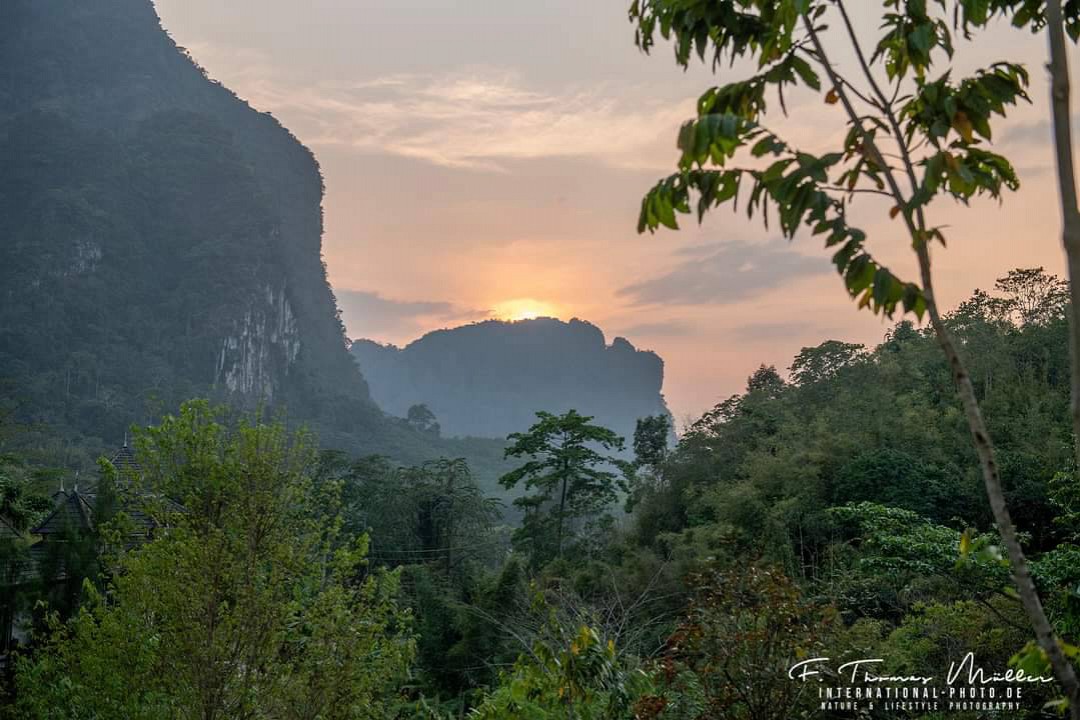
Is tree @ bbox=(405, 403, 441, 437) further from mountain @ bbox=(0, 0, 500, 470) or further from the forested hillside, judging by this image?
the forested hillside

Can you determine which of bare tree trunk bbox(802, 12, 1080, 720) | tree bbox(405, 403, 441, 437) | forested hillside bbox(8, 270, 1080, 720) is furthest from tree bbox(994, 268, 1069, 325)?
tree bbox(405, 403, 441, 437)

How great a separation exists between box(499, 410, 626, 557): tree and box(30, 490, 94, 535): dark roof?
33.4 ft

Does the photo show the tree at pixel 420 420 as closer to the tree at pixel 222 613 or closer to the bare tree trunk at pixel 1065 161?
the tree at pixel 222 613

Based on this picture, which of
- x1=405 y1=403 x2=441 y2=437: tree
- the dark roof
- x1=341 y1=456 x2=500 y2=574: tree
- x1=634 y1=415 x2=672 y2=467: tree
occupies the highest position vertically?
x1=405 y1=403 x2=441 y2=437: tree

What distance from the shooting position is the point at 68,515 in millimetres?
14680

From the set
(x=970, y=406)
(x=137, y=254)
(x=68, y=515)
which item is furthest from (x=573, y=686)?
(x=137, y=254)

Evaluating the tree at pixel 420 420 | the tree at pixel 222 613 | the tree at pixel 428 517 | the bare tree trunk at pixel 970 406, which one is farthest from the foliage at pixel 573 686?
the tree at pixel 420 420

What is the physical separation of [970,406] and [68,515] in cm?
1657

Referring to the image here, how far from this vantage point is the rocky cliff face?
250ft

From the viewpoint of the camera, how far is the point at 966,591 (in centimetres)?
902

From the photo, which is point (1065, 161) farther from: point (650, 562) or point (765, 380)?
point (765, 380)

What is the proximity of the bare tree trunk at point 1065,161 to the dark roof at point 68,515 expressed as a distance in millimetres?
15818

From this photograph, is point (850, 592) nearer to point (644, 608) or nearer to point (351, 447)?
point (644, 608)

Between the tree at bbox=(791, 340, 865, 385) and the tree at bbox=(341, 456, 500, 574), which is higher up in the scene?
the tree at bbox=(791, 340, 865, 385)
